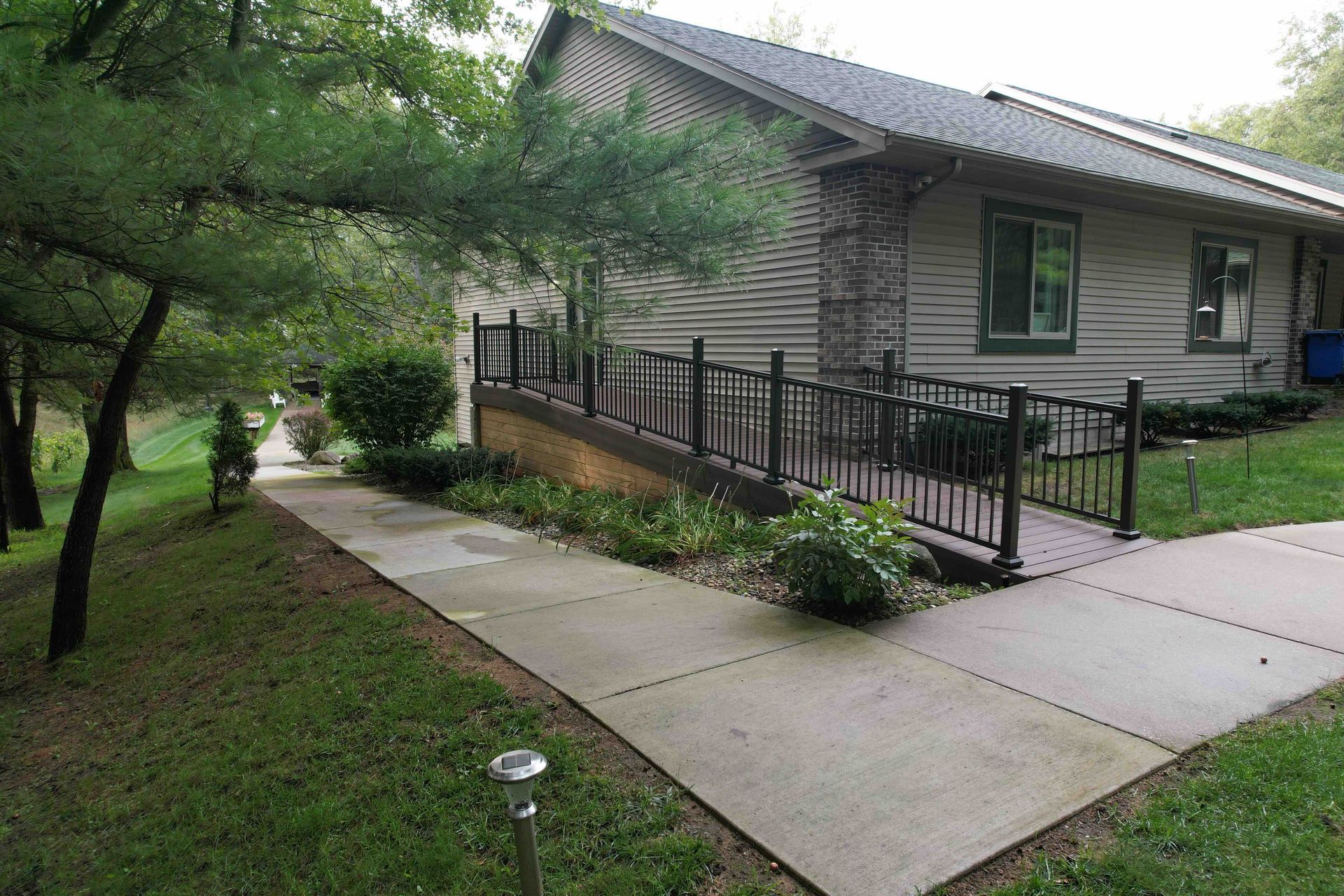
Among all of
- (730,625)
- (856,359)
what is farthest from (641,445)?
(730,625)

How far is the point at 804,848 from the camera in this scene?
2.50m

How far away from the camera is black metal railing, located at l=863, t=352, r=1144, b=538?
5910 millimetres

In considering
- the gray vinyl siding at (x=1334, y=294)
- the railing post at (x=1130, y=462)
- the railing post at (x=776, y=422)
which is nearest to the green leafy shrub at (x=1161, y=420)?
the railing post at (x=1130, y=462)

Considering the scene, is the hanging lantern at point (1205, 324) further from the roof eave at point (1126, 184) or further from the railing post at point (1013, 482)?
the railing post at point (1013, 482)

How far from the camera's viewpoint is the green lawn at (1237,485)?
21.6ft

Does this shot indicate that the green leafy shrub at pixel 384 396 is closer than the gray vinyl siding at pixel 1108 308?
No

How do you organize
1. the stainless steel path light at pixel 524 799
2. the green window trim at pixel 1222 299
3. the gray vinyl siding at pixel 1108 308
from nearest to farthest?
the stainless steel path light at pixel 524 799
the gray vinyl siding at pixel 1108 308
the green window trim at pixel 1222 299

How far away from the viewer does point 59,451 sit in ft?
67.5

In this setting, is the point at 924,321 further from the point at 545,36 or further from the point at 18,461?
the point at 18,461

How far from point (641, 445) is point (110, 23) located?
→ 5220 millimetres

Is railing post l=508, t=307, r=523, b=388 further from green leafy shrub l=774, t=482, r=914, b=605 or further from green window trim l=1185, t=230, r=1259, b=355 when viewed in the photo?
green window trim l=1185, t=230, r=1259, b=355

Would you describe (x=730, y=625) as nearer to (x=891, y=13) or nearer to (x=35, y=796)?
(x=35, y=796)

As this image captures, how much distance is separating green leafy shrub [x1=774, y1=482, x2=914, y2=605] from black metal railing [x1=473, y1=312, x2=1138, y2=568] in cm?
Answer: 45

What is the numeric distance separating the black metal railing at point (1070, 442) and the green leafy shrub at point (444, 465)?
5.04 m
